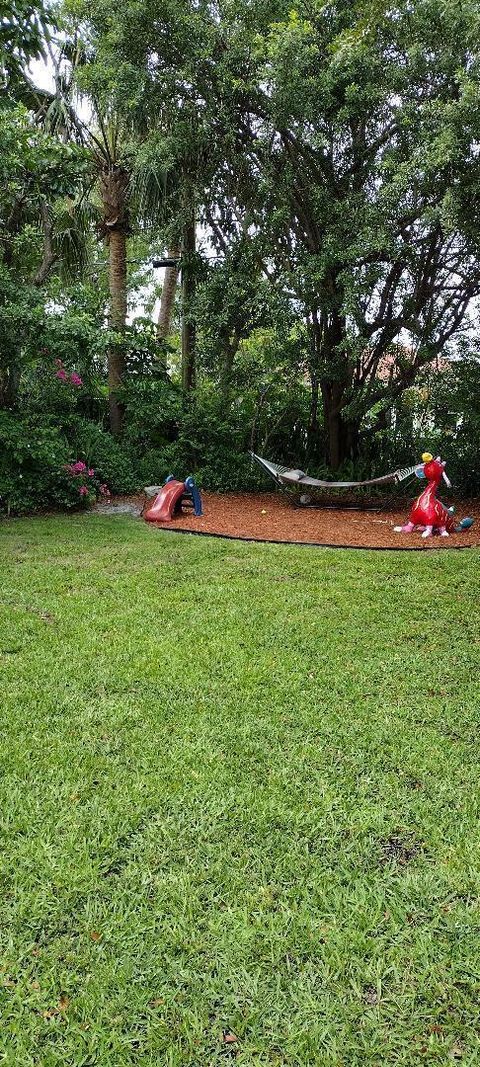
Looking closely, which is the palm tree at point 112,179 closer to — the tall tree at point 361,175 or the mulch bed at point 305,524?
the tall tree at point 361,175

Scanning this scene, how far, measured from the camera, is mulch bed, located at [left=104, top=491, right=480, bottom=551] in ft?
17.3

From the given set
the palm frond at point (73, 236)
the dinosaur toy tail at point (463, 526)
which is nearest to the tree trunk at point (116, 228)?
→ the palm frond at point (73, 236)

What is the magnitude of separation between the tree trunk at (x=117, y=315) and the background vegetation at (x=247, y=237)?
29mm

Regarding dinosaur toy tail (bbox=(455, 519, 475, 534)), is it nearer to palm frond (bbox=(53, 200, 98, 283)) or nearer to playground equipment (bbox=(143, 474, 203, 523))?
playground equipment (bbox=(143, 474, 203, 523))

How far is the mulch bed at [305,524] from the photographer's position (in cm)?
526

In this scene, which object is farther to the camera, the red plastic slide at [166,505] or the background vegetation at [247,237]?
the red plastic slide at [166,505]

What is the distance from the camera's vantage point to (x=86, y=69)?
6270 millimetres

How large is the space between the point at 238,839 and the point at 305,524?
4.55 m

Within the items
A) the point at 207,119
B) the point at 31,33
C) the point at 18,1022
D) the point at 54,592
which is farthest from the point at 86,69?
the point at 18,1022

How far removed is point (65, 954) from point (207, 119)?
7257 millimetres

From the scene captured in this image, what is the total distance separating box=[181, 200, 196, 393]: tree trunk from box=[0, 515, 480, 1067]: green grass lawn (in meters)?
5.18

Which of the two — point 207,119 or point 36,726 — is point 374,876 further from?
point 207,119

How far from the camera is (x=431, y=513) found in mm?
5516

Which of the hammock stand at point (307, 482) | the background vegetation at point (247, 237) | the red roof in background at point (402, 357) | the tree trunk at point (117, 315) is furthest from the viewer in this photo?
the tree trunk at point (117, 315)
